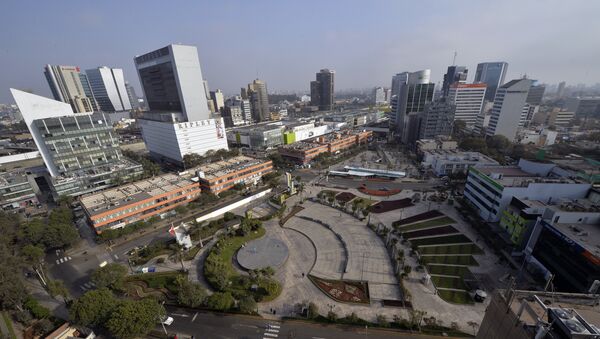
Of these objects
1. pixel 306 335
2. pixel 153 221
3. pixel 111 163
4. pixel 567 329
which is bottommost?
pixel 306 335

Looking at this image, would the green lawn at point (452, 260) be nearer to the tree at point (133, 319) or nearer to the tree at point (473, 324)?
the tree at point (473, 324)

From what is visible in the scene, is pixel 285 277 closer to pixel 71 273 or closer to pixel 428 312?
pixel 428 312

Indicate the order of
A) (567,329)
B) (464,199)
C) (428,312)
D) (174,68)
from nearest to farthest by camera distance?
(567,329), (428,312), (464,199), (174,68)

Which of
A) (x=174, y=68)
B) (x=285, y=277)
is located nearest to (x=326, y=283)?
(x=285, y=277)

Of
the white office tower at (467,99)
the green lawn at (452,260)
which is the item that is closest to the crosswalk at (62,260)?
the green lawn at (452,260)

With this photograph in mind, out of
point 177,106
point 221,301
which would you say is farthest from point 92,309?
point 177,106

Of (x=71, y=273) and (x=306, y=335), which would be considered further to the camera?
(x=71, y=273)
